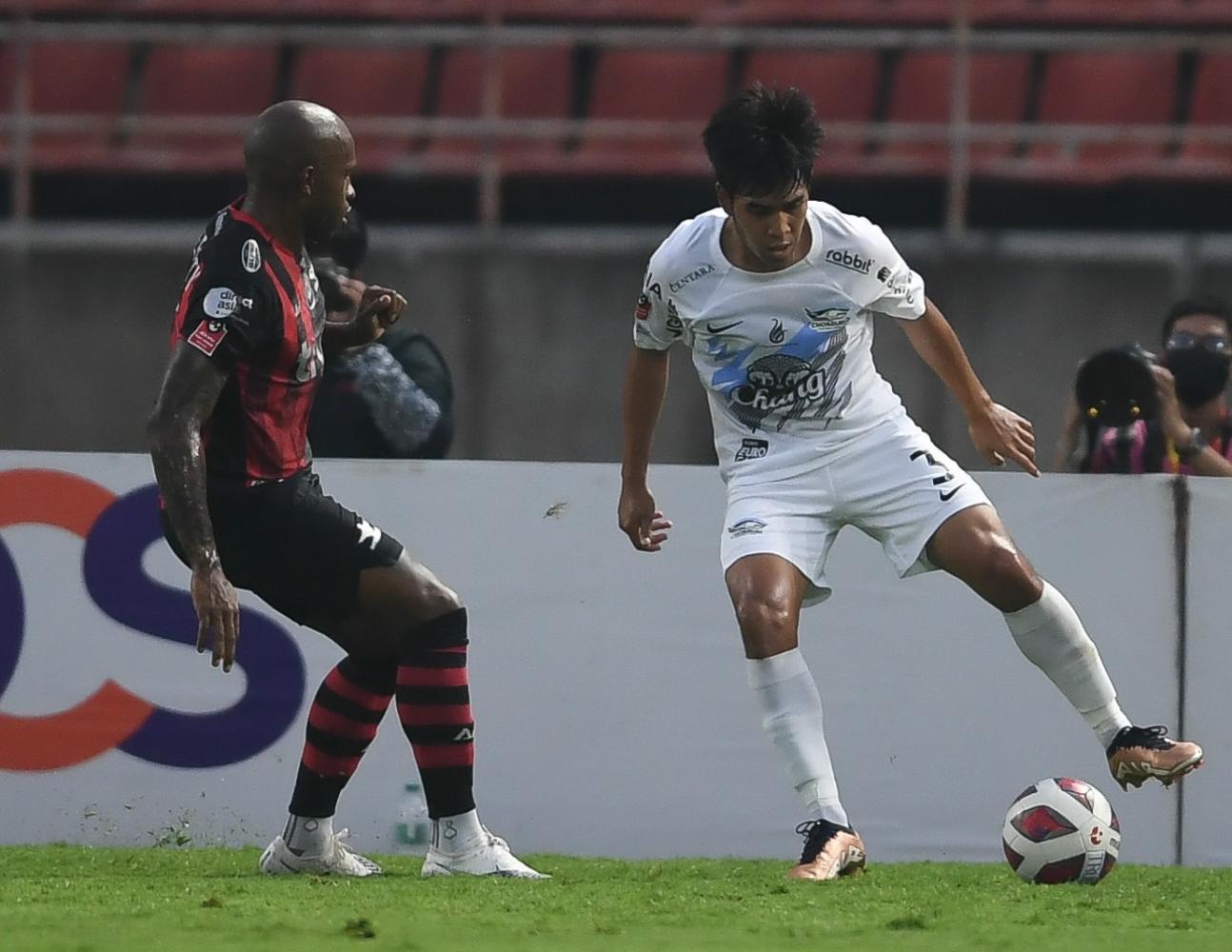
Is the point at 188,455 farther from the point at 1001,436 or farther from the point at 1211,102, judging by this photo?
the point at 1211,102

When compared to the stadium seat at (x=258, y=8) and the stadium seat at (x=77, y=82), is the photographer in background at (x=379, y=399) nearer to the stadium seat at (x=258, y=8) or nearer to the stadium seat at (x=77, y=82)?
the stadium seat at (x=258, y=8)

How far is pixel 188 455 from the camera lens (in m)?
4.66

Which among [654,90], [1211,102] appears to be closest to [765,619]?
[654,90]

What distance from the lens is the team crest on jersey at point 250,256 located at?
190 inches

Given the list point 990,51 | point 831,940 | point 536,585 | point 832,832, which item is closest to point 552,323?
point 990,51

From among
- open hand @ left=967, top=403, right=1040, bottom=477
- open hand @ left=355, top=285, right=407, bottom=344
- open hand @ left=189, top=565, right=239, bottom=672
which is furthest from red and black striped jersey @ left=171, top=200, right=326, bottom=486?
open hand @ left=967, top=403, right=1040, bottom=477

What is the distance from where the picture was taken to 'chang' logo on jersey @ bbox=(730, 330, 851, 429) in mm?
5340

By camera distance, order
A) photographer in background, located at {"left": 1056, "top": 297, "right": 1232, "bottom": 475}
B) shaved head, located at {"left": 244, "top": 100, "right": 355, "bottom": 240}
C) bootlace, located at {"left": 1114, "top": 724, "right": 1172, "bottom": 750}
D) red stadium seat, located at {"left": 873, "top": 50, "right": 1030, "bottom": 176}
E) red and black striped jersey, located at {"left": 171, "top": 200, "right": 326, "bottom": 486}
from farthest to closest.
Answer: red stadium seat, located at {"left": 873, "top": 50, "right": 1030, "bottom": 176}
photographer in background, located at {"left": 1056, "top": 297, "right": 1232, "bottom": 475}
bootlace, located at {"left": 1114, "top": 724, "right": 1172, "bottom": 750}
shaved head, located at {"left": 244, "top": 100, "right": 355, "bottom": 240}
red and black striped jersey, located at {"left": 171, "top": 200, "right": 326, "bottom": 486}

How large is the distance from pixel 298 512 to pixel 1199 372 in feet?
10.7

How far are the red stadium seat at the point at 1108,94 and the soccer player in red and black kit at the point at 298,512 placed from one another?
325 inches

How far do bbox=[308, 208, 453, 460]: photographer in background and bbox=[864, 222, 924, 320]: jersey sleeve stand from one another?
1732mm

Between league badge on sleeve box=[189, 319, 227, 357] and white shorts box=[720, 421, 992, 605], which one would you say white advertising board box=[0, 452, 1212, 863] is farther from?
league badge on sleeve box=[189, 319, 227, 357]

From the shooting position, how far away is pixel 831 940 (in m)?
4.08

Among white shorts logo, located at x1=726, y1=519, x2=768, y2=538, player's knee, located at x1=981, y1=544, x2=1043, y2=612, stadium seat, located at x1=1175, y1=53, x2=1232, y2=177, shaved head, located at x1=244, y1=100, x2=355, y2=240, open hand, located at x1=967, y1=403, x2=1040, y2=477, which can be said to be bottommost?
player's knee, located at x1=981, y1=544, x2=1043, y2=612
